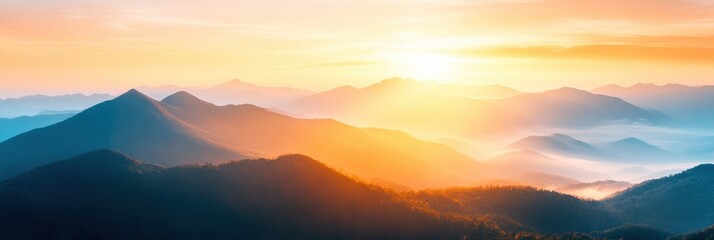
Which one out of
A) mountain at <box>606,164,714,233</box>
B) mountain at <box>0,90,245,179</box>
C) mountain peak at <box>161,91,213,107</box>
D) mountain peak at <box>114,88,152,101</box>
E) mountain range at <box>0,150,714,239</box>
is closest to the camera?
mountain range at <box>0,150,714,239</box>

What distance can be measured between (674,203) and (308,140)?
116m

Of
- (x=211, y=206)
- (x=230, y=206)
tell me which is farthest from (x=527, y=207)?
(x=211, y=206)

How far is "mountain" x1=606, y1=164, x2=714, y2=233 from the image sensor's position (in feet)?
255

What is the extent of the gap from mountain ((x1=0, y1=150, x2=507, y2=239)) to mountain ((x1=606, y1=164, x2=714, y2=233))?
42.4 metres

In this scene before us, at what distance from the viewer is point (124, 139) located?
136 meters

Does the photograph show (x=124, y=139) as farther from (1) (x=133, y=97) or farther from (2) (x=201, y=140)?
(1) (x=133, y=97)

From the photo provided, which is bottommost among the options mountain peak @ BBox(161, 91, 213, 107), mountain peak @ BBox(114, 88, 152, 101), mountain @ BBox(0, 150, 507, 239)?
mountain @ BBox(0, 150, 507, 239)

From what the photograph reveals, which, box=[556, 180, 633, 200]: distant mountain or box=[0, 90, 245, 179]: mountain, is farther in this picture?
box=[556, 180, 633, 200]: distant mountain

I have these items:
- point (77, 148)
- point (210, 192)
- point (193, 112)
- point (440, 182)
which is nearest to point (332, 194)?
point (210, 192)

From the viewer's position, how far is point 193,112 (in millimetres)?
177625

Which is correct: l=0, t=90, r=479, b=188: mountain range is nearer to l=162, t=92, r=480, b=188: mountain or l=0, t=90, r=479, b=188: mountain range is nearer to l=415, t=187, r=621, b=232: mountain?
l=162, t=92, r=480, b=188: mountain

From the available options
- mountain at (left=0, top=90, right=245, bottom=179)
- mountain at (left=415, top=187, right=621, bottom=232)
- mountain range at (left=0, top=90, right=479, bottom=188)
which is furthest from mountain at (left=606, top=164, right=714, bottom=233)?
mountain at (left=0, top=90, right=245, bottom=179)

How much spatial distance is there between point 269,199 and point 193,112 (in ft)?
441

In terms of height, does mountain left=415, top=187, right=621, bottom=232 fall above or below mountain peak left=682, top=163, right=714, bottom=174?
below
